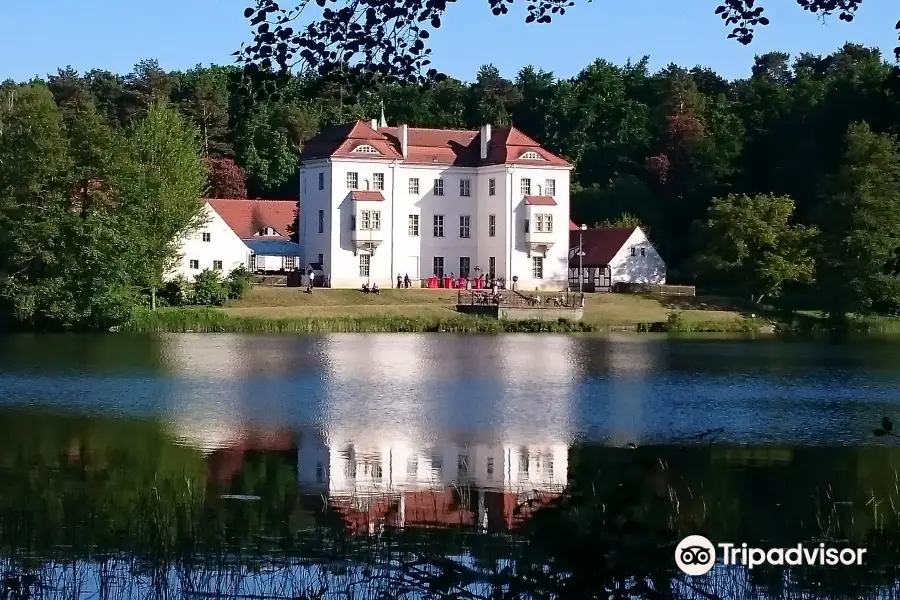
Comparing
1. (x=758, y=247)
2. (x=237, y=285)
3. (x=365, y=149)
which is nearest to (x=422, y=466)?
(x=237, y=285)

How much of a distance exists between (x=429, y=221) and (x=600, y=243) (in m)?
9.02

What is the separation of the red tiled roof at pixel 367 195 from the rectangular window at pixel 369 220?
634 millimetres

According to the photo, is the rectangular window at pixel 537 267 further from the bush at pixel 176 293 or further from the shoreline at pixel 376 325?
the bush at pixel 176 293

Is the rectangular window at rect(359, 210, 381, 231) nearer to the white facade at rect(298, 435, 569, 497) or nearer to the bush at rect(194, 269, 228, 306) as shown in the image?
the bush at rect(194, 269, 228, 306)

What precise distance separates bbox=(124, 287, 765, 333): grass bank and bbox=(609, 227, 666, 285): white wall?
16.8 feet

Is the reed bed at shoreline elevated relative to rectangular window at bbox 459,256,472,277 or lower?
lower

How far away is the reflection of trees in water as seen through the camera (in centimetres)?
780

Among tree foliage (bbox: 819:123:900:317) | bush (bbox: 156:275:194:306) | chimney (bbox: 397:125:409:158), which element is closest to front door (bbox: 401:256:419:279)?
chimney (bbox: 397:125:409:158)

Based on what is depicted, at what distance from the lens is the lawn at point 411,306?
55.7 metres

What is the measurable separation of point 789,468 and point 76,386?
640 inches

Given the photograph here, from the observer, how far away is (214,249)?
6450 cm

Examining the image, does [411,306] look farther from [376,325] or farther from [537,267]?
[537,267]

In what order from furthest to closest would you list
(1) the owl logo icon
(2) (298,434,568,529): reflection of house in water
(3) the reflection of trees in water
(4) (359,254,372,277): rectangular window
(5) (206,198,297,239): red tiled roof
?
(5) (206,198,297,239): red tiled roof → (4) (359,254,372,277): rectangular window → (2) (298,434,568,529): reflection of house in water → (1) the owl logo icon → (3) the reflection of trees in water

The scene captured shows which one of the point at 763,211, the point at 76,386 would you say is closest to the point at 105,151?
the point at 76,386
